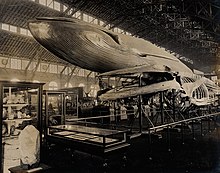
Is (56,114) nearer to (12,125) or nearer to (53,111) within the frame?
(53,111)

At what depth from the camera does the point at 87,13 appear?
17188mm

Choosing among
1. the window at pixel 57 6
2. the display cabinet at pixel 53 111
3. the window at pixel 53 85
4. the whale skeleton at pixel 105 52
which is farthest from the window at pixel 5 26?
the whale skeleton at pixel 105 52

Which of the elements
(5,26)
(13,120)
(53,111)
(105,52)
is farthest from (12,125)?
(5,26)

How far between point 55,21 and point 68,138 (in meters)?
2.65

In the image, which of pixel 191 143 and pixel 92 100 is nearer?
pixel 191 143

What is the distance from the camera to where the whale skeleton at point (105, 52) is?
2.85 meters

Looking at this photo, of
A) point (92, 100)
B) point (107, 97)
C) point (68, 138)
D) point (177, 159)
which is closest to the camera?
point (107, 97)

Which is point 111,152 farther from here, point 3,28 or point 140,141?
point 3,28

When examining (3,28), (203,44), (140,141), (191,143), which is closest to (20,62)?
(3,28)

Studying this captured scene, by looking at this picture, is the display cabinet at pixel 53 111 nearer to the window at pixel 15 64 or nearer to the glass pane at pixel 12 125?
the glass pane at pixel 12 125

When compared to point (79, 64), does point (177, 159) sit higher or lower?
lower

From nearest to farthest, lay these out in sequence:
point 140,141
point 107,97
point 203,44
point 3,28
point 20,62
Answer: point 107,97 → point 140,141 → point 3,28 → point 20,62 → point 203,44

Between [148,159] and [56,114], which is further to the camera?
[56,114]

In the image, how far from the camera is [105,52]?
3.19m
